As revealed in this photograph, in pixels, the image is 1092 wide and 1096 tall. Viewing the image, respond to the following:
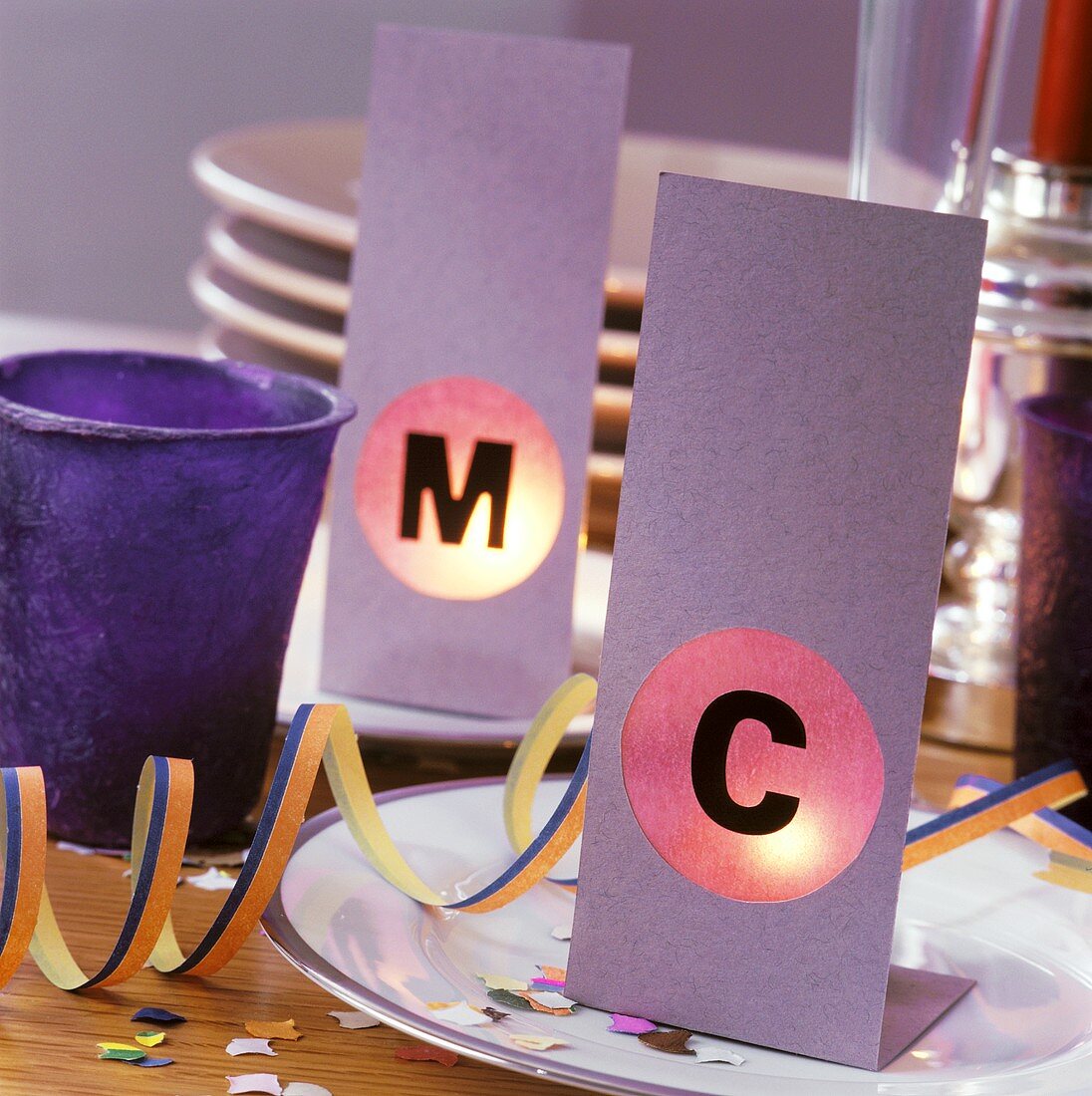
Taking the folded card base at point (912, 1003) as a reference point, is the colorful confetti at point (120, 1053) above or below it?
below

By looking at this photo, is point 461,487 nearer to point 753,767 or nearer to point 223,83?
point 753,767

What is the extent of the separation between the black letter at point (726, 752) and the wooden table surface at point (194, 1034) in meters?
0.08

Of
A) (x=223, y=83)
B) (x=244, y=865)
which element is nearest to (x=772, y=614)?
(x=244, y=865)

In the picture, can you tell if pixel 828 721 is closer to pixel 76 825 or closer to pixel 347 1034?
pixel 347 1034

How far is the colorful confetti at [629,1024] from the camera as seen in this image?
14.3 inches

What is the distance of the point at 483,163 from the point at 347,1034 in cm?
32

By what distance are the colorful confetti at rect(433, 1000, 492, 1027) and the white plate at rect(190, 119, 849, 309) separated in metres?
0.42

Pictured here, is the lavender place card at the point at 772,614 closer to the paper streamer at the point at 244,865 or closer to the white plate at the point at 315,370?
the paper streamer at the point at 244,865

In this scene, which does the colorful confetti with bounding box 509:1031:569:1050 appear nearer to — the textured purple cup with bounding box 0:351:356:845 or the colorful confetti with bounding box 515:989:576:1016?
the colorful confetti with bounding box 515:989:576:1016

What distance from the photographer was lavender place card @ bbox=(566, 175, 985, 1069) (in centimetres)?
34

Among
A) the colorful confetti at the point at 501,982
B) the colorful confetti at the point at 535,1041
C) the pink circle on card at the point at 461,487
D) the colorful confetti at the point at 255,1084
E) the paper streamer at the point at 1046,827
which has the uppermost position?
the pink circle on card at the point at 461,487

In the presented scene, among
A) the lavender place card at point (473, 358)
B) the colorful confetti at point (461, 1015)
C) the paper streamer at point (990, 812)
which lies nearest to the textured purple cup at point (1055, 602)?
the paper streamer at point (990, 812)

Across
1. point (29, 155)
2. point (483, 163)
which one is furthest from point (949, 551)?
point (29, 155)

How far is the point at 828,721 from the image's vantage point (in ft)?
1.18
